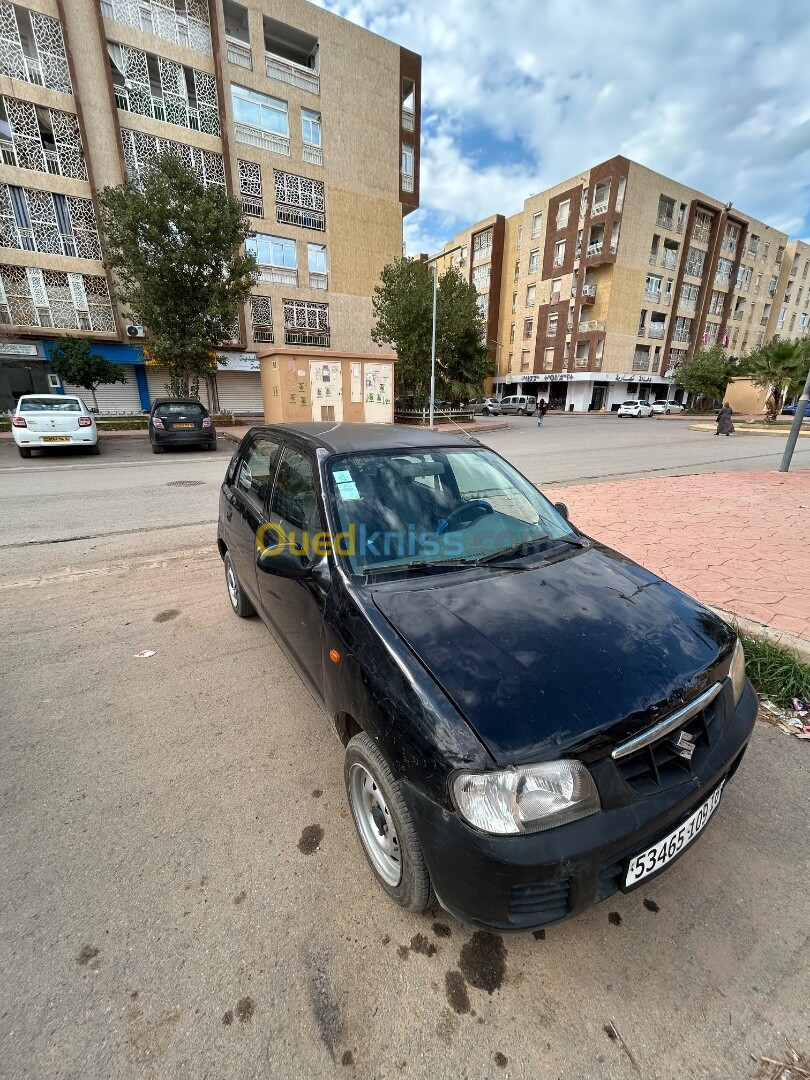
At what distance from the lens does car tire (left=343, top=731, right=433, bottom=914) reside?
158 centimetres

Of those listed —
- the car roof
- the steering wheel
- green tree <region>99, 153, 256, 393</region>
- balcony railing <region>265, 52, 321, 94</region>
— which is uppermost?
balcony railing <region>265, 52, 321, 94</region>

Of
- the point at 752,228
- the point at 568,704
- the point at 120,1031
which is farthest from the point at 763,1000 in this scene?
the point at 752,228

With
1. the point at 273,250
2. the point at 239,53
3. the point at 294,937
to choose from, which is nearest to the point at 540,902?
the point at 294,937

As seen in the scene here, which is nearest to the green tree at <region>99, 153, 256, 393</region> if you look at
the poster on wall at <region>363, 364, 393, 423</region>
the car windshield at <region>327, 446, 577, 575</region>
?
the poster on wall at <region>363, 364, 393, 423</region>

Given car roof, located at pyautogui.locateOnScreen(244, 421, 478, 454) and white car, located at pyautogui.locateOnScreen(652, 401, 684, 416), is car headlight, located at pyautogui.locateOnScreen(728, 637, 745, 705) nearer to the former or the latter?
car roof, located at pyautogui.locateOnScreen(244, 421, 478, 454)

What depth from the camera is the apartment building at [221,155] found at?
68.8ft

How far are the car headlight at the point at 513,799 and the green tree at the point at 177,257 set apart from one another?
1919 cm

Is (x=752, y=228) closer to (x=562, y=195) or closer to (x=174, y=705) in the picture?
(x=562, y=195)

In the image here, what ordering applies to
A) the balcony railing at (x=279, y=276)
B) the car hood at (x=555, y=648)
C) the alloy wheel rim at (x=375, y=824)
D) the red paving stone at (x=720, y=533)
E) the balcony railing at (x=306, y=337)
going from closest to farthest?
the car hood at (x=555, y=648)
the alloy wheel rim at (x=375, y=824)
the red paving stone at (x=720, y=533)
the balcony railing at (x=279, y=276)
the balcony railing at (x=306, y=337)

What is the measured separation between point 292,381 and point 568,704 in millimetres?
18245

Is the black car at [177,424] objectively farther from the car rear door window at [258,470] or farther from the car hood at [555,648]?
the car hood at [555,648]

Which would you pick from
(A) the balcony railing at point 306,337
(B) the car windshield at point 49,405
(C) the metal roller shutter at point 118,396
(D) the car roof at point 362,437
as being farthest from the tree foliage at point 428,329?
(D) the car roof at point 362,437

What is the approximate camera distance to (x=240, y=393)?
28.5 m

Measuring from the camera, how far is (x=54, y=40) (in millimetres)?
20672
